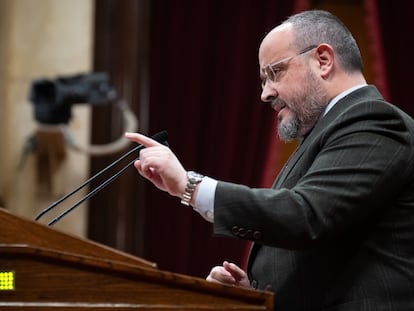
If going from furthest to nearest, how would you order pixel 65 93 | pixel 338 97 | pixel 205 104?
pixel 205 104, pixel 65 93, pixel 338 97

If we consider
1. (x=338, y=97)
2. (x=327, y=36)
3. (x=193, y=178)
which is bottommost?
(x=193, y=178)

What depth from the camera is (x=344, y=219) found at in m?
1.64

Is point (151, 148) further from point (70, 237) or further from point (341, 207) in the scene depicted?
point (341, 207)

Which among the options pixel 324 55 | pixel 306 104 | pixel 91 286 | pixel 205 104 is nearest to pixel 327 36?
pixel 324 55

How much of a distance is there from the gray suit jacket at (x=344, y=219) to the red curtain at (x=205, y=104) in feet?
7.15

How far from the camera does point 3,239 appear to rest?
161 centimetres

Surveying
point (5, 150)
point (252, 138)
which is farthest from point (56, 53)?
point (252, 138)

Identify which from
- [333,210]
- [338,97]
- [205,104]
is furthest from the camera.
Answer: [205,104]

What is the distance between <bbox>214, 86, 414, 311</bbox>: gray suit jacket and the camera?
1623mm

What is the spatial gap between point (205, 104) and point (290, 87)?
2.08 meters

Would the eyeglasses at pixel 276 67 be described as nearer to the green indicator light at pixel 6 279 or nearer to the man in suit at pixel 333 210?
the man in suit at pixel 333 210

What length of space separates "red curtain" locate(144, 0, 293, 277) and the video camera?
13.6 inches

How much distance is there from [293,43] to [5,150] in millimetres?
2267

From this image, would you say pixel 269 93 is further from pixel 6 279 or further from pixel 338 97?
pixel 6 279
